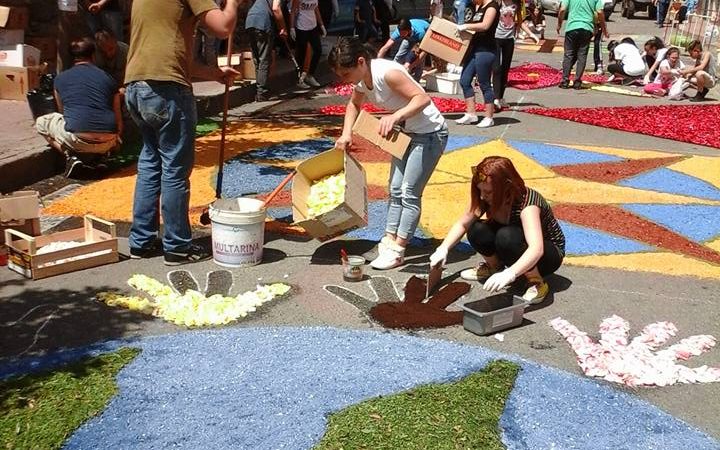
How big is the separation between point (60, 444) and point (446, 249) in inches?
106

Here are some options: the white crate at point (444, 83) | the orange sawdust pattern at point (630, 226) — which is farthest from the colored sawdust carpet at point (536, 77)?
the orange sawdust pattern at point (630, 226)

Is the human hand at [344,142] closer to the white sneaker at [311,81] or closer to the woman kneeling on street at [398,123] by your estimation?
the woman kneeling on street at [398,123]

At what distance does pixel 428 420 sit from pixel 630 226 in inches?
156

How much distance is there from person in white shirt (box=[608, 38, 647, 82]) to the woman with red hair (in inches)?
461

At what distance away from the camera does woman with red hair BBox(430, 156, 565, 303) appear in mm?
5078

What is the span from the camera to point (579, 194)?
7.99m

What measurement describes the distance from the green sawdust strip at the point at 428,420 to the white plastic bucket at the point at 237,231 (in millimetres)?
2070

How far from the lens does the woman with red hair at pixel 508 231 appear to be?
5078 mm

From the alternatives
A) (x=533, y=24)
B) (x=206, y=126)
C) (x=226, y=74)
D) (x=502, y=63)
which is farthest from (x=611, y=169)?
(x=533, y=24)

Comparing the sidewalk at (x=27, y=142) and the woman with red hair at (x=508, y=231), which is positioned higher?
the woman with red hair at (x=508, y=231)

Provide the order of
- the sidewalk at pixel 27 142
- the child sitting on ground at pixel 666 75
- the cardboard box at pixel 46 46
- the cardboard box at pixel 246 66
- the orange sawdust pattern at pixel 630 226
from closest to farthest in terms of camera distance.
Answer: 1. the orange sawdust pattern at pixel 630 226
2. the sidewalk at pixel 27 142
3. the cardboard box at pixel 46 46
4. the cardboard box at pixel 246 66
5. the child sitting on ground at pixel 666 75

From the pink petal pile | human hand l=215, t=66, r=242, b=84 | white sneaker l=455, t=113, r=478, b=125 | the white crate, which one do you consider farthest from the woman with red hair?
the white crate

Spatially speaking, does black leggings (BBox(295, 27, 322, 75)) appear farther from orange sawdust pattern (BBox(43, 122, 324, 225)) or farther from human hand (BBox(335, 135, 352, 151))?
human hand (BBox(335, 135, 352, 151))

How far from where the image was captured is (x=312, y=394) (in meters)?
4.06
